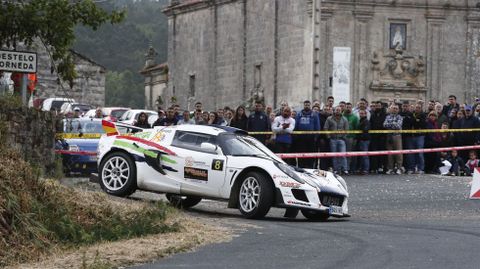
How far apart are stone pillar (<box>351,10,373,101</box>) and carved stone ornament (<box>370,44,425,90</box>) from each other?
21.6 inches

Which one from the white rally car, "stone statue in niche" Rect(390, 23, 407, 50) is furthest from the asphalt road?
"stone statue in niche" Rect(390, 23, 407, 50)

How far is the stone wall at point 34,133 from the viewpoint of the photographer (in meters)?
25.1

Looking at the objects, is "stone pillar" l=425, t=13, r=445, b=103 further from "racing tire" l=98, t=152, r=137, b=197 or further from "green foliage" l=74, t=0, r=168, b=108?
"green foliage" l=74, t=0, r=168, b=108

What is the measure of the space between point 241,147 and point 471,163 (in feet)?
39.9

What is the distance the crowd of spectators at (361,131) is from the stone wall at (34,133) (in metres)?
7.74

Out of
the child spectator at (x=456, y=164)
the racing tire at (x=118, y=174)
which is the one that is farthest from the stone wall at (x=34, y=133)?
the child spectator at (x=456, y=164)

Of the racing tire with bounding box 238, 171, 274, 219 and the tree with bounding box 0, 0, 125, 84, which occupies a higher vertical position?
the tree with bounding box 0, 0, 125, 84

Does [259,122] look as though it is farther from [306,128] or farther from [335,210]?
[335,210]

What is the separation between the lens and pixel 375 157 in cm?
3603

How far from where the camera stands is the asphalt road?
16.4 meters

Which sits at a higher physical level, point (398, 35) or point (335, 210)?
point (398, 35)

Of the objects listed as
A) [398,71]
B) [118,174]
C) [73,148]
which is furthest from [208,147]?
[398,71]

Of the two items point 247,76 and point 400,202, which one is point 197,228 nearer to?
point 400,202

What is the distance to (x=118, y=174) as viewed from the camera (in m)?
25.6
